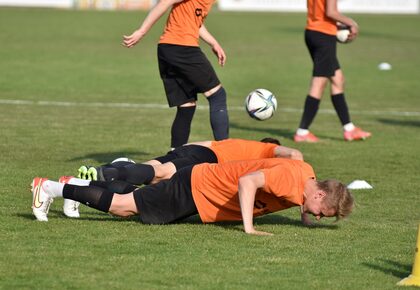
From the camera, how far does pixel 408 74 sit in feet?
86.6

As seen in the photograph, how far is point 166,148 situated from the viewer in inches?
549

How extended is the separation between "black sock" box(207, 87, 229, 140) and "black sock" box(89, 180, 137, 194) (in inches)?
117

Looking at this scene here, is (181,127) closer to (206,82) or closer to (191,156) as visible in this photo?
(206,82)

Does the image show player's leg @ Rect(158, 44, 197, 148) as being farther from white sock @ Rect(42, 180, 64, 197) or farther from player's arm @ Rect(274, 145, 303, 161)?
white sock @ Rect(42, 180, 64, 197)

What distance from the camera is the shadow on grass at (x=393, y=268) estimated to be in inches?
296

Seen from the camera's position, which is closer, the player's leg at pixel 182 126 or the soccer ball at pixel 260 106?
the player's leg at pixel 182 126

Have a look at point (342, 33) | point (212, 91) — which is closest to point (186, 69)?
point (212, 91)

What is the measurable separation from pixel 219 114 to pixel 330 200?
12.3 feet

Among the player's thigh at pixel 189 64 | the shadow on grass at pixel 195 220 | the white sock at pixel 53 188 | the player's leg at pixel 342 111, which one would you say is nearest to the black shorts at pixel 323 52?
the player's leg at pixel 342 111

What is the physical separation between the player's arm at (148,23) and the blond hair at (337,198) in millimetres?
3266

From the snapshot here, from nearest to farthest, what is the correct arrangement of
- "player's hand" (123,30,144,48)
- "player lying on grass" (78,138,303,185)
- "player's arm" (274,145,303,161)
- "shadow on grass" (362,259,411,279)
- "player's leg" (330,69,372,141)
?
"shadow on grass" (362,259,411,279), "player's arm" (274,145,303,161), "player lying on grass" (78,138,303,185), "player's hand" (123,30,144,48), "player's leg" (330,69,372,141)

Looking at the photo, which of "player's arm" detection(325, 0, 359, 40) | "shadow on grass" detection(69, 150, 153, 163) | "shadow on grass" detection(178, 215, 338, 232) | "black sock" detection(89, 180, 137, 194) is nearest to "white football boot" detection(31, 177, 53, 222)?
"black sock" detection(89, 180, 137, 194)

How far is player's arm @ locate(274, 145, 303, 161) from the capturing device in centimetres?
906

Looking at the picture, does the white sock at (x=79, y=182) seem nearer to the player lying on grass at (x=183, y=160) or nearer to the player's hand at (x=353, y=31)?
the player lying on grass at (x=183, y=160)
